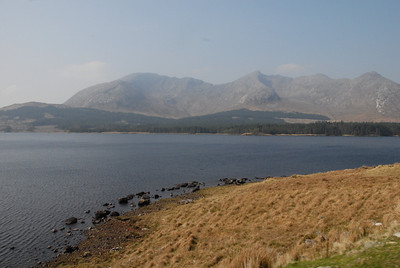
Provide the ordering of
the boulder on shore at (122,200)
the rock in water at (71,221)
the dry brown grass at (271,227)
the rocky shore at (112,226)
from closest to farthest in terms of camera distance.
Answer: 1. the dry brown grass at (271,227)
2. the rocky shore at (112,226)
3. the rock in water at (71,221)
4. the boulder on shore at (122,200)

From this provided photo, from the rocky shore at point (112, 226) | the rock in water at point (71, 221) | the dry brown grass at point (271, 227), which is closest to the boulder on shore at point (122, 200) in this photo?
the rocky shore at point (112, 226)

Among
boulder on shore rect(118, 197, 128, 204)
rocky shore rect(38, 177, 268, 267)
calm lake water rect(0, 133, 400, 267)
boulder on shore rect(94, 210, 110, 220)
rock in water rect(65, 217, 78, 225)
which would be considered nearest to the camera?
rocky shore rect(38, 177, 268, 267)

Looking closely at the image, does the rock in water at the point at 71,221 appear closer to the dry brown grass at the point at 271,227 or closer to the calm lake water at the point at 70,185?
the calm lake water at the point at 70,185

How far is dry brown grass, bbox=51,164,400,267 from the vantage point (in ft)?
64.0

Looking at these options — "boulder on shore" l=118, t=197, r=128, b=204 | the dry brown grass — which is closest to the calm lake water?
"boulder on shore" l=118, t=197, r=128, b=204

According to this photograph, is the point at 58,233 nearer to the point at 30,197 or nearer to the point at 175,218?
the point at 175,218

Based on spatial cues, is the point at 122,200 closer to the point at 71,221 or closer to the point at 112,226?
the point at 71,221

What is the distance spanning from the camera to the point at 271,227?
27.8m

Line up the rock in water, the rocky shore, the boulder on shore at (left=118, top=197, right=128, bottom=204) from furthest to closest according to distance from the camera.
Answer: the boulder on shore at (left=118, top=197, right=128, bottom=204) → the rock in water → the rocky shore

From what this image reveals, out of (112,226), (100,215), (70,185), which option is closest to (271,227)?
(112,226)

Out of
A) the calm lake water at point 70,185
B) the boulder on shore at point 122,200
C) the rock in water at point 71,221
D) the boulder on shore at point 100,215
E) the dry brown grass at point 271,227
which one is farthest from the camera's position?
the boulder on shore at point 122,200

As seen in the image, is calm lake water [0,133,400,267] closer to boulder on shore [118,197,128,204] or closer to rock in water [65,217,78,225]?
rock in water [65,217,78,225]

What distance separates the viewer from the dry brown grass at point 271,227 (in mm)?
19516

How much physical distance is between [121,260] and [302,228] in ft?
58.3
